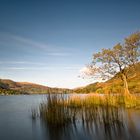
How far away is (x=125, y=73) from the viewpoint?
73.2 feet

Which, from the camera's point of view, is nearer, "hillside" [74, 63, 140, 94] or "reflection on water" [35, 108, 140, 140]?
"reflection on water" [35, 108, 140, 140]

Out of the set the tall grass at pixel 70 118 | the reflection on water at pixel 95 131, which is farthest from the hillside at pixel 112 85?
the reflection on water at pixel 95 131

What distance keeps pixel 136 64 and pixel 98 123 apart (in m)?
15.5

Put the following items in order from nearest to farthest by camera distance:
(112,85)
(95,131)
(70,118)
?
(95,131) → (70,118) → (112,85)

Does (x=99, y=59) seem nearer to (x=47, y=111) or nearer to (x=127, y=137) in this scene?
(x=47, y=111)

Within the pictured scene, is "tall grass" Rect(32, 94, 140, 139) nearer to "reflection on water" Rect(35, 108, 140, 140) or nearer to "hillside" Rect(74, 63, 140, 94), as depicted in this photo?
"reflection on water" Rect(35, 108, 140, 140)

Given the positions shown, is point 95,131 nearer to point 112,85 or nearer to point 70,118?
point 70,118

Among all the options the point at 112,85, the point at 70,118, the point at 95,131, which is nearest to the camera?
the point at 95,131

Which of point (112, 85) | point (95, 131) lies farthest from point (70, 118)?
point (112, 85)

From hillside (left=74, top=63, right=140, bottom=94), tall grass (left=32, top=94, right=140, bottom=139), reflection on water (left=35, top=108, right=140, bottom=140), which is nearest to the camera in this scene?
reflection on water (left=35, top=108, right=140, bottom=140)

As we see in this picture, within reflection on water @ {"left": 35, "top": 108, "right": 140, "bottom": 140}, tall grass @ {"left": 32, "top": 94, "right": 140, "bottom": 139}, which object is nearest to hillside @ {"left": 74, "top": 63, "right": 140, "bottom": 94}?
tall grass @ {"left": 32, "top": 94, "right": 140, "bottom": 139}

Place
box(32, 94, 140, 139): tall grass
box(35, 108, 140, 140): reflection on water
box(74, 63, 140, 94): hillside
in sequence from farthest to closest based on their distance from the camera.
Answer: box(74, 63, 140, 94): hillside
box(32, 94, 140, 139): tall grass
box(35, 108, 140, 140): reflection on water

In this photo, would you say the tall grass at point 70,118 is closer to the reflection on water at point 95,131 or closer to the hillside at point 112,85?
the reflection on water at point 95,131

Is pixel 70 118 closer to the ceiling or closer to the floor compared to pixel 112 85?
closer to the floor
